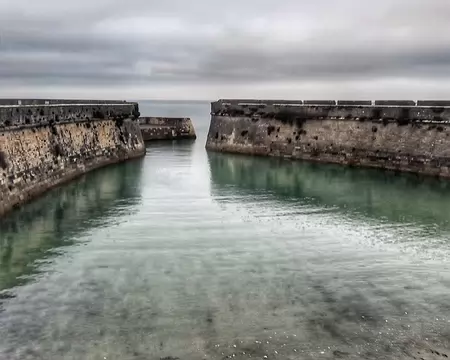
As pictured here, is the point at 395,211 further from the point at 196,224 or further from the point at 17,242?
the point at 17,242

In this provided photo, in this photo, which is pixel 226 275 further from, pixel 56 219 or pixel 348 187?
pixel 348 187

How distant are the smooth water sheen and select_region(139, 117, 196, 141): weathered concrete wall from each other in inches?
770

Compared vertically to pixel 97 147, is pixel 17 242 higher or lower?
lower

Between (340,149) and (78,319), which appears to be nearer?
(78,319)

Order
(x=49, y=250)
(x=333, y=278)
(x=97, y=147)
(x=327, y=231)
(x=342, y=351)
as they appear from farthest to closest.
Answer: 1. (x=97, y=147)
2. (x=327, y=231)
3. (x=49, y=250)
4. (x=333, y=278)
5. (x=342, y=351)

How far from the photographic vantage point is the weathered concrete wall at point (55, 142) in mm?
13547

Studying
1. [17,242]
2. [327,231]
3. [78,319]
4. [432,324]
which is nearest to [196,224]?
[327,231]

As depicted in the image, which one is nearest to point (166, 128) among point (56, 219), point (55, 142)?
point (55, 142)

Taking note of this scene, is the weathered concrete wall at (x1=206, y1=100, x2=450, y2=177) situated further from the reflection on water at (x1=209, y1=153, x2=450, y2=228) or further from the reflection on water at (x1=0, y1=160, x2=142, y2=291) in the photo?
the reflection on water at (x1=0, y1=160, x2=142, y2=291)

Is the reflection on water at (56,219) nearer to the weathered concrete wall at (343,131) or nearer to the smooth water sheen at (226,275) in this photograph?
the smooth water sheen at (226,275)

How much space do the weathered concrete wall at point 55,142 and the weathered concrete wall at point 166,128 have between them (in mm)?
7860

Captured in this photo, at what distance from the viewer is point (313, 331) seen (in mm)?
6527

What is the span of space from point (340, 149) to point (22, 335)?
61.9 feet

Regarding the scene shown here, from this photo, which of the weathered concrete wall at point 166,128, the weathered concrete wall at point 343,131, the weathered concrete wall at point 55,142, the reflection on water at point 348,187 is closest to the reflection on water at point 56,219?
the weathered concrete wall at point 55,142
